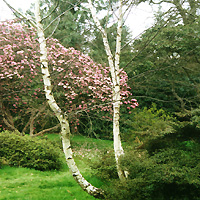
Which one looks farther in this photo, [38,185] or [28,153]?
[28,153]

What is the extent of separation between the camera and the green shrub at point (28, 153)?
6605 mm

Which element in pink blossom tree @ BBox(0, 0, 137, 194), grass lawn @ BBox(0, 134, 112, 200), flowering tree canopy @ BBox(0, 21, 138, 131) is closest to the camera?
grass lawn @ BBox(0, 134, 112, 200)

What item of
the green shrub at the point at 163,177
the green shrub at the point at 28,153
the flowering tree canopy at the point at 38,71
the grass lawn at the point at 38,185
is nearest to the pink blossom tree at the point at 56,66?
the flowering tree canopy at the point at 38,71

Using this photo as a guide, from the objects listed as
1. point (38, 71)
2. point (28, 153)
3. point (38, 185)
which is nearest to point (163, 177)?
point (38, 185)

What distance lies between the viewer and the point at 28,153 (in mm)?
6762

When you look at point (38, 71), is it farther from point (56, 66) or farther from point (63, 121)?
point (63, 121)

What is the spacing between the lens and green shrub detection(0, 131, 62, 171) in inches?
260

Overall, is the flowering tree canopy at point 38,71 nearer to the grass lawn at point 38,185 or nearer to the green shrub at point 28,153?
the green shrub at point 28,153

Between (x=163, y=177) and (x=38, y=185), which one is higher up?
(x=163, y=177)

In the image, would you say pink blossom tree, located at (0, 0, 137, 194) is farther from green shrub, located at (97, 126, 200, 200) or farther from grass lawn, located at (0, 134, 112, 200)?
green shrub, located at (97, 126, 200, 200)

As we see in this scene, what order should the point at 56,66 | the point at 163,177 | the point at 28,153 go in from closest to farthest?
the point at 163,177
the point at 28,153
the point at 56,66

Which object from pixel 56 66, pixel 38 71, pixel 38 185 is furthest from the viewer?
pixel 56 66

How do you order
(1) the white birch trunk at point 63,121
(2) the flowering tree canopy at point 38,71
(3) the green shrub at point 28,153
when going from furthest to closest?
(2) the flowering tree canopy at point 38,71, (3) the green shrub at point 28,153, (1) the white birch trunk at point 63,121

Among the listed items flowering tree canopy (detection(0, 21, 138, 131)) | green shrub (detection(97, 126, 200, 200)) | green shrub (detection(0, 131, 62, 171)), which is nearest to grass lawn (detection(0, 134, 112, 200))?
green shrub (detection(0, 131, 62, 171))
